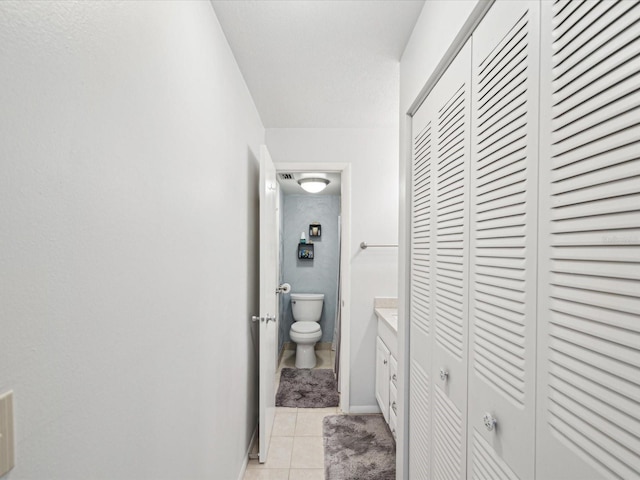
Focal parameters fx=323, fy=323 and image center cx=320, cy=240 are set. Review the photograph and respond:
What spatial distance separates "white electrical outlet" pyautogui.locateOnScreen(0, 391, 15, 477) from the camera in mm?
456

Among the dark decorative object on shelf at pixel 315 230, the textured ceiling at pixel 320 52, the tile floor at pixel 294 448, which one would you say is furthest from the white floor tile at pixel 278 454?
the dark decorative object on shelf at pixel 315 230

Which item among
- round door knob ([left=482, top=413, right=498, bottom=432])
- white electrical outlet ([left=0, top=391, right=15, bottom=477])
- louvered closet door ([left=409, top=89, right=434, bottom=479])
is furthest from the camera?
louvered closet door ([left=409, top=89, right=434, bottom=479])

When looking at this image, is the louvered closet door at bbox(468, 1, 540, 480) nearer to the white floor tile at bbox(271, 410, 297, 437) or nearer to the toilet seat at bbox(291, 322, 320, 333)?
the white floor tile at bbox(271, 410, 297, 437)

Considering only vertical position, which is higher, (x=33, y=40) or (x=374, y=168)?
(x=374, y=168)

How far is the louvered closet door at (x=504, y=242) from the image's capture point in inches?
28.1

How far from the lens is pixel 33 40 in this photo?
1.70 feet

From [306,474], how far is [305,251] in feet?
9.62

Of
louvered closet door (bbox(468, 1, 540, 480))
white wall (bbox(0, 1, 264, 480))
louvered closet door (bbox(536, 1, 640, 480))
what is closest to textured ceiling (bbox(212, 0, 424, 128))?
white wall (bbox(0, 1, 264, 480))

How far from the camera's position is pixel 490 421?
0.84m

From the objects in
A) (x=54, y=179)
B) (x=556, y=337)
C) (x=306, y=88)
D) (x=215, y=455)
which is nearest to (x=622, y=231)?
(x=556, y=337)

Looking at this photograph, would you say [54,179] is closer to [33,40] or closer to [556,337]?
[33,40]

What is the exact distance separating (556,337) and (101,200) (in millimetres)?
964

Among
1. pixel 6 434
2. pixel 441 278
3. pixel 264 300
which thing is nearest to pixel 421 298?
pixel 441 278

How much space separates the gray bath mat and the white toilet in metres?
0.15
